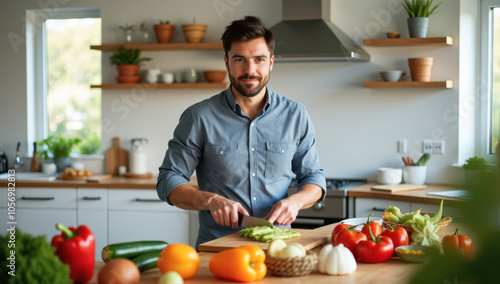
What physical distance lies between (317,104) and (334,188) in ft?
2.77

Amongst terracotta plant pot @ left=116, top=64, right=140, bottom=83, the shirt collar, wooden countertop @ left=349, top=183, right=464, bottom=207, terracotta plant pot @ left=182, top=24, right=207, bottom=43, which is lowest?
wooden countertop @ left=349, top=183, right=464, bottom=207

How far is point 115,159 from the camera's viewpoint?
497cm

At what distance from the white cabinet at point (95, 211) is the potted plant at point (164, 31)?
4.15 feet

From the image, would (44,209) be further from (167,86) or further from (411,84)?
(411,84)

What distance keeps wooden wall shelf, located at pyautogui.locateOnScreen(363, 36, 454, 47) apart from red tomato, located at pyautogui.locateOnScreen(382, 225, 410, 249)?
2.45 m

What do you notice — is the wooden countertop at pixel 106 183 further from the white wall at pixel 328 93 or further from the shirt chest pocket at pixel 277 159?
the shirt chest pocket at pixel 277 159

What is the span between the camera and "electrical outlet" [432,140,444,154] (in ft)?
14.0

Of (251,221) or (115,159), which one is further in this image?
(115,159)

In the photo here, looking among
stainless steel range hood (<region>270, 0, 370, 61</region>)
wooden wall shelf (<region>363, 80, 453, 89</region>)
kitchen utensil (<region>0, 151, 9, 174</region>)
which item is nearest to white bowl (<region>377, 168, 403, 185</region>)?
wooden wall shelf (<region>363, 80, 453, 89</region>)

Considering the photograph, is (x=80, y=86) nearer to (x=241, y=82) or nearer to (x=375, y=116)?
(x=375, y=116)

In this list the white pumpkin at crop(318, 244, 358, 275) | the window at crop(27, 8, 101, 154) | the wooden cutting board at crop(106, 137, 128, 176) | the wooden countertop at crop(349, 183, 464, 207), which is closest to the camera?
the white pumpkin at crop(318, 244, 358, 275)

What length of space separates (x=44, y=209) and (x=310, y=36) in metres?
2.36

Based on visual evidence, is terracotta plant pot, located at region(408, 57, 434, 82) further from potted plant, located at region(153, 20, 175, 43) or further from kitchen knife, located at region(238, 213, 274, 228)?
kitchen knife, located at region(238, 213, 274, 228)

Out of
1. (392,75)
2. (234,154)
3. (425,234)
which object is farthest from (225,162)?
(392,75)
